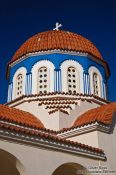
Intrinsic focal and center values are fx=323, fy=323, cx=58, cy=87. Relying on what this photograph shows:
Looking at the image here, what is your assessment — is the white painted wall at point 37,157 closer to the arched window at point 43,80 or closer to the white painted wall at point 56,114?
the white painted wall at point 56,114

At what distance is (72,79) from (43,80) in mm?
1489

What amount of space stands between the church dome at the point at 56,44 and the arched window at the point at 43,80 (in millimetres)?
1152

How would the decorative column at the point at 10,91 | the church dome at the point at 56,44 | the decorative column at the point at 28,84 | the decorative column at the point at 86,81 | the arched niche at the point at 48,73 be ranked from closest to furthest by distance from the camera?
the arched niche at the point at 48,73 → the decorative column at the point at 28,84 → the decorative column at the point at 86,81 → the church dome at the point at 56,44 → the decorative column at the point at 10,91

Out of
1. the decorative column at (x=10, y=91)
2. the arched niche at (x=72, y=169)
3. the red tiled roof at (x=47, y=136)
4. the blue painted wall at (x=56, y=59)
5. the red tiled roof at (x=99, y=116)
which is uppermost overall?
the blue painted wall at (x=56, y=59)

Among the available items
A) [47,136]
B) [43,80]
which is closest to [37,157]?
[47,136]

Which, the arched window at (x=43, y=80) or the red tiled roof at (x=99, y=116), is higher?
the arched window at (x=43, y=80)

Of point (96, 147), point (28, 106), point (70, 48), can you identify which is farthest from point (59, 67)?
point (96, 147)

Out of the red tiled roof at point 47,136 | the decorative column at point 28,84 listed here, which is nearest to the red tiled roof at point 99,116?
the red tiled roof at point 47,136

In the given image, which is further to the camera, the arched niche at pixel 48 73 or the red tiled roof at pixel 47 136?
the arched niche at pixel 48 73

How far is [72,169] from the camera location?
11945 mm

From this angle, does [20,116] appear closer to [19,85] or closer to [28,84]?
[28,84]

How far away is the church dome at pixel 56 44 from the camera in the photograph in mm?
17109

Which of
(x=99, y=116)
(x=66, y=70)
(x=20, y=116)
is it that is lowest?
(x=99, y=116)

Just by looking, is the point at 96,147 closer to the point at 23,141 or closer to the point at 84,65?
the point at 23,141
